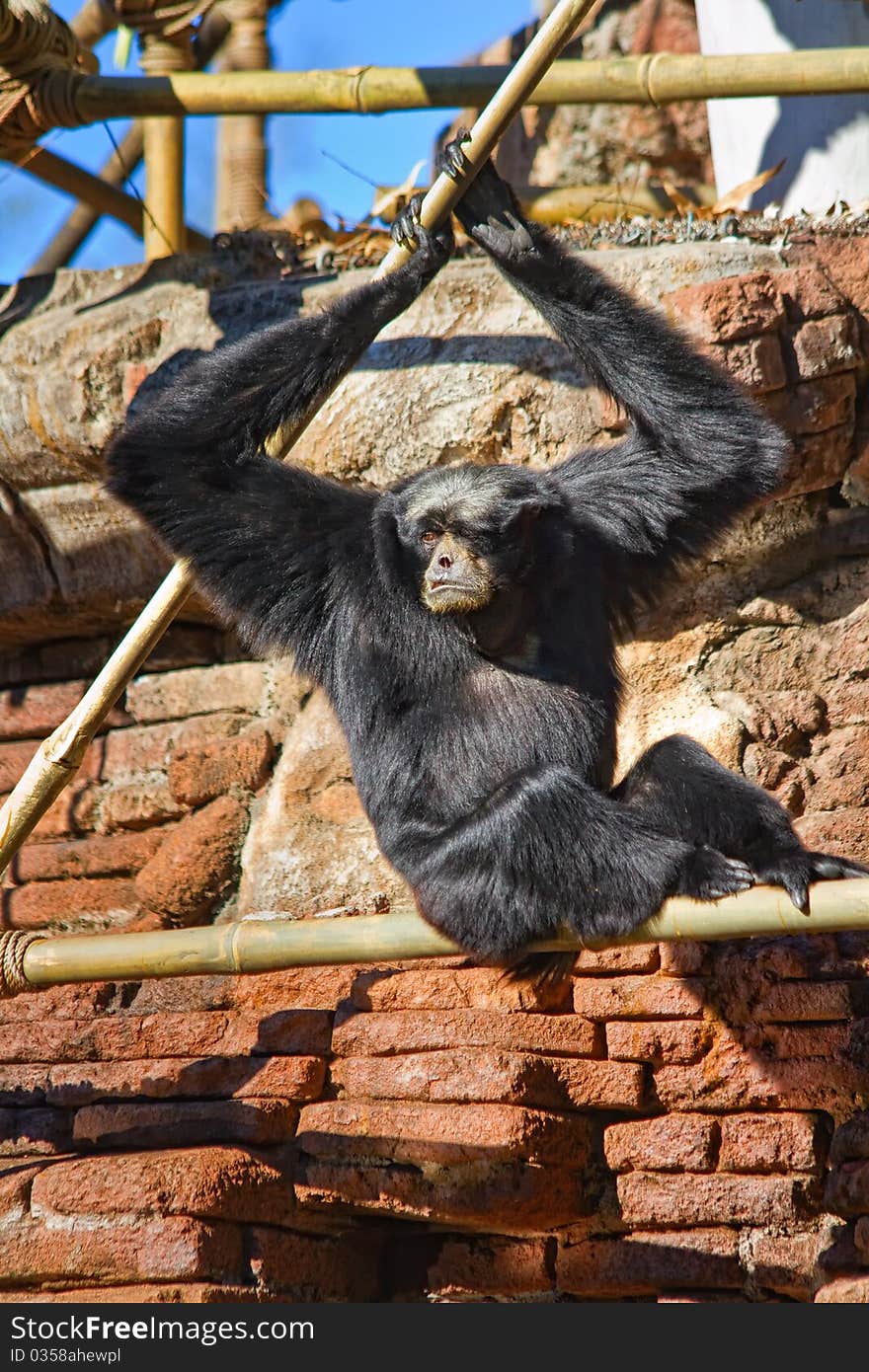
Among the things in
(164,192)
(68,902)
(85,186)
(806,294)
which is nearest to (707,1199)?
(68,902)

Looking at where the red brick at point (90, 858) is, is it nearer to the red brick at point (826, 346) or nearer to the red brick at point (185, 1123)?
the red brick at point (185, 1123)

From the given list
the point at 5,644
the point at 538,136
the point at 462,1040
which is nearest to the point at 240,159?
the point at 538,136

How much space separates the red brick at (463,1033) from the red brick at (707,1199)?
531 millimetres

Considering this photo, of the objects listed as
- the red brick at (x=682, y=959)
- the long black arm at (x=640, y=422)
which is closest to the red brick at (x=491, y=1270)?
the red brick at (x=682, y=959)

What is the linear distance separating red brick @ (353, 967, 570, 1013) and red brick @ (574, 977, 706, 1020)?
95 millimetres

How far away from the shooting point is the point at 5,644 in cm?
804

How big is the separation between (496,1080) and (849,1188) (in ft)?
4.23

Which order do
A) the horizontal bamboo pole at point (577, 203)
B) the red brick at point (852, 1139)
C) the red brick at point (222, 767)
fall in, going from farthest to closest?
the horizontal bamboo pole at point (577, 203), the red brick at point (222, 767), the red brick at point (852, 1139)

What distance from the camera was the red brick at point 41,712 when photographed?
25.2 feet

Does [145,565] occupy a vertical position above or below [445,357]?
below

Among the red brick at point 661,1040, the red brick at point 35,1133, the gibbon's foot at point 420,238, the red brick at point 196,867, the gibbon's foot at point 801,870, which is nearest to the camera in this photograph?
the gibbon's foot at point 801,870

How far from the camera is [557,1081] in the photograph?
18.8 ft

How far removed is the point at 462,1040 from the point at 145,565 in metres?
2.98

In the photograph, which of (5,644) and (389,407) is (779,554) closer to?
(389,407)
